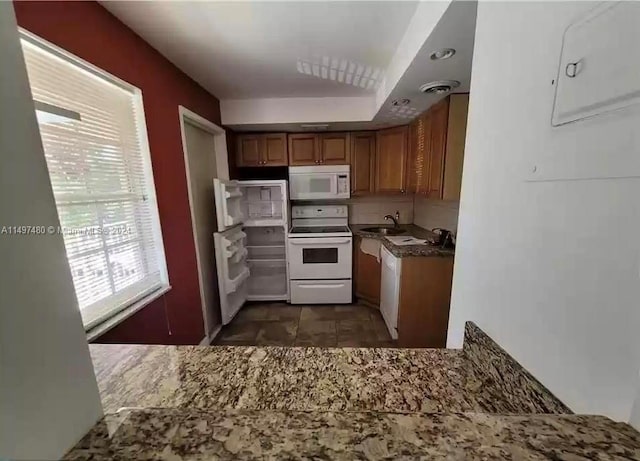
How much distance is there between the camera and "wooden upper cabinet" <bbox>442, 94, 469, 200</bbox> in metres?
1.98

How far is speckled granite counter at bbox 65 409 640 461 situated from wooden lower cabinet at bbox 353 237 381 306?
2607mm

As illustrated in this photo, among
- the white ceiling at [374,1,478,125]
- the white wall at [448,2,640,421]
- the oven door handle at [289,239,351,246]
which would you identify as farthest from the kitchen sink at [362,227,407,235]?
the white wall at [448,2,640,421]

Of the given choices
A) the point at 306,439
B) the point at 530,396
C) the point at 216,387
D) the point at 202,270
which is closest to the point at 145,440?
the point at 306,439

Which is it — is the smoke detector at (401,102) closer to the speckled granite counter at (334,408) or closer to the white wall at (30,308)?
the speckled granite counter at (334,408)

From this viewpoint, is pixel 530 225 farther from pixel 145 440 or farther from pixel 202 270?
pixel 202 270

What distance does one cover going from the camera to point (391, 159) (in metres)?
3.14

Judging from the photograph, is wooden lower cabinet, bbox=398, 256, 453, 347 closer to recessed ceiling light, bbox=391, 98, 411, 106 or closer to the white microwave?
recessed ceiling light, bbox=391, 98, 411, 106

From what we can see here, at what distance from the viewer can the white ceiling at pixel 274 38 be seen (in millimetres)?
1363

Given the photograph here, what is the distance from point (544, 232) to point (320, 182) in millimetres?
2760

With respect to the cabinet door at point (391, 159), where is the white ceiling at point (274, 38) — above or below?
above

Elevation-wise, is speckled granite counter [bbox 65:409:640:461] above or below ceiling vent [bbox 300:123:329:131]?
below

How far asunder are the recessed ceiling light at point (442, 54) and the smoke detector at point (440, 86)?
36cm

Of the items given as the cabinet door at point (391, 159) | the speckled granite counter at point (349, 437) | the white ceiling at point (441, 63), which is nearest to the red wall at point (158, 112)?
the speckled granite counter at point (349, 437)

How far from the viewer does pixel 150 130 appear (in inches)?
67.7
